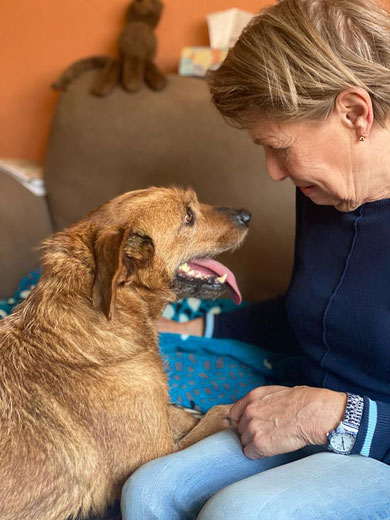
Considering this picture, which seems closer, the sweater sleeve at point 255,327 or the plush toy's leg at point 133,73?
the sweater sleeve at point 255,327

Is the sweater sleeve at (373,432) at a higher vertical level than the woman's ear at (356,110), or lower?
lower

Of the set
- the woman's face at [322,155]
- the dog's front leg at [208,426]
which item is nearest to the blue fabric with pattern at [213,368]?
the dog's front leg at [208,426]

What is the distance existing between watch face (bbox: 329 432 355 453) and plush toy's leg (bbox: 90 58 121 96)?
1.80 m

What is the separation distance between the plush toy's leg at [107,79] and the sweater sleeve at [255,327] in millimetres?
1133

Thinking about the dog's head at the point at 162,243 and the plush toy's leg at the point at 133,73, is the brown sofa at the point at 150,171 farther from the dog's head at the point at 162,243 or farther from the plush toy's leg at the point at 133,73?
the dog's head at the point at 162,243

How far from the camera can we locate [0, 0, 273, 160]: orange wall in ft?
8.99

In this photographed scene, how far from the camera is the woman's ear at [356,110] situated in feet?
4.04

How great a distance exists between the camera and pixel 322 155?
134cm

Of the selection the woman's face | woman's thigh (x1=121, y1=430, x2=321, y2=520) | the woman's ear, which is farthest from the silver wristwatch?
the woman's ear

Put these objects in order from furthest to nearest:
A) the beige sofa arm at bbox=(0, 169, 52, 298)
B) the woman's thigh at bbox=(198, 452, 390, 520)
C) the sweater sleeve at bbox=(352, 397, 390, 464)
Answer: the beige sofa arm at bbox=(0, 169, 52, 298)
the sweater sleeve at bbox=(352, 397, 390, 464)
the woman's thigh at bbox=(198, 452, 390, 520)

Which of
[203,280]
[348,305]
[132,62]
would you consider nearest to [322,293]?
[348,305]

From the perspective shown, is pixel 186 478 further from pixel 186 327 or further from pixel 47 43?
pixel 47 43

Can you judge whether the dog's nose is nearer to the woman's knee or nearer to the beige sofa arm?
the woman's knee

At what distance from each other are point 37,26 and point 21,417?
2261 millimetres
